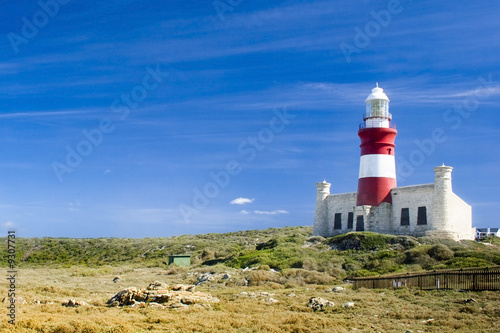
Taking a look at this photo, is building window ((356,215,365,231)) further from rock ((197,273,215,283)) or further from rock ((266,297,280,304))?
rock ((266,297,280,304))

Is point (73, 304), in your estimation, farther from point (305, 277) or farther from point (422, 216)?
point (422, 216)

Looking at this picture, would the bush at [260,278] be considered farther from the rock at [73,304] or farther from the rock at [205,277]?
the rock at [73,304]

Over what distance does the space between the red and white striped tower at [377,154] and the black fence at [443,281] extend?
18112 millimetres

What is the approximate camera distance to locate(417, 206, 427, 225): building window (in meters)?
37.8

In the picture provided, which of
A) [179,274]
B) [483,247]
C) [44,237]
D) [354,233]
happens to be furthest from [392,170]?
[44,237]

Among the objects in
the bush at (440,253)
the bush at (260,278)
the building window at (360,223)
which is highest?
the building window at (360,223)

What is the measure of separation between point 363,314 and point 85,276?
2311cm

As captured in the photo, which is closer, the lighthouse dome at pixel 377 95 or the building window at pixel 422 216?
the building window at pixel 422 216

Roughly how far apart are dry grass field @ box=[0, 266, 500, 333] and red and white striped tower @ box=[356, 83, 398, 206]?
19.4m

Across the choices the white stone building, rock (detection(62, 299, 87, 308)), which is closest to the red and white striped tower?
the white stone building

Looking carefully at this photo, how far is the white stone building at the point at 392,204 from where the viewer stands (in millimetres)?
36688

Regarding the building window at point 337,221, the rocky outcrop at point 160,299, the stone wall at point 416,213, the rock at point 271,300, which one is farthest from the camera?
the building window at point 337,221

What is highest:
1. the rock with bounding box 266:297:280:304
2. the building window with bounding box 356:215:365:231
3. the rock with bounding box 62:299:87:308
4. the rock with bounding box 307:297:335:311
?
the building window with bounding box 356:215:365:231

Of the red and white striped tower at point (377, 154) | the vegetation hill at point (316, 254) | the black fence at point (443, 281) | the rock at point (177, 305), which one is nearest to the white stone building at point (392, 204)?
the red and white striped tower at point (377, 154)
